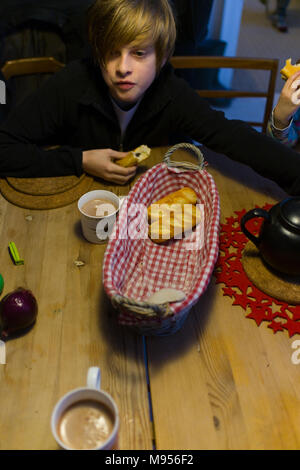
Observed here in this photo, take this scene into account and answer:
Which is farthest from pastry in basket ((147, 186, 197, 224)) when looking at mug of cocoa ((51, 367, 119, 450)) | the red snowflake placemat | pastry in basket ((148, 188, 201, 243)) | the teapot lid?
mug of cocoa ((51, 367, 119, 450))

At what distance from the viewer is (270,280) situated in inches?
34.7

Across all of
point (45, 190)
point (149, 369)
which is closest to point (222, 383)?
point (149, 369)

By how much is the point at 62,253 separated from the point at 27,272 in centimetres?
9

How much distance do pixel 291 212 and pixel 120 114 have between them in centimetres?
66

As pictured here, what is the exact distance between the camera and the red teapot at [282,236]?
2.63 feet

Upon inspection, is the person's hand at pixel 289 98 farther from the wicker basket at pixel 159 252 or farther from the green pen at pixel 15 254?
the green pen at pixel 15 254

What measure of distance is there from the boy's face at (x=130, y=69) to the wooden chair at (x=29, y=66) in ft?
1.71

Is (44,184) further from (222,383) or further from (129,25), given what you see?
(222,383)

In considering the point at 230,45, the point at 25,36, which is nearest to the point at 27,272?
the point at 25,36

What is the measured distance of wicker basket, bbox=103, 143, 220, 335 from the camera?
0.72 meters

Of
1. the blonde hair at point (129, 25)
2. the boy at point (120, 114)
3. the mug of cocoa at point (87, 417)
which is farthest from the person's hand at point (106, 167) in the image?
the mug of cocoa at point (87, 417)
